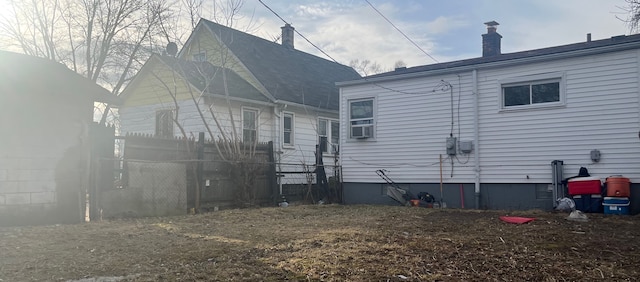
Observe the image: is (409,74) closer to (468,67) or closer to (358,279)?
(468,67)

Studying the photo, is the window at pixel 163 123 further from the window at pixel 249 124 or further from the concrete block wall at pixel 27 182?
the concrete block wall at pixel 27 182

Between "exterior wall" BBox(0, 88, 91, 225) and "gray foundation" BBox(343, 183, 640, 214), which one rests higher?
"exterior wall" BBox(0, 88, 91, 225)

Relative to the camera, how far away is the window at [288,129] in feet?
55.6

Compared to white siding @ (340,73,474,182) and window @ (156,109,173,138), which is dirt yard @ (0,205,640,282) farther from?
window @ (156,109,173,138)

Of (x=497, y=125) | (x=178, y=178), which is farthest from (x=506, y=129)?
(x=178, y=178)

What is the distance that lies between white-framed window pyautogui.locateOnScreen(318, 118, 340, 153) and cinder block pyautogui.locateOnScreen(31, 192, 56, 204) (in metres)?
10.4

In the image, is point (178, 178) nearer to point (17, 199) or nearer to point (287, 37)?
point (17, 199)

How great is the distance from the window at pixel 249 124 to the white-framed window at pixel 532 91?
302 inches

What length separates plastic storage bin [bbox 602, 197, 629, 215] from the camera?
9.95 m

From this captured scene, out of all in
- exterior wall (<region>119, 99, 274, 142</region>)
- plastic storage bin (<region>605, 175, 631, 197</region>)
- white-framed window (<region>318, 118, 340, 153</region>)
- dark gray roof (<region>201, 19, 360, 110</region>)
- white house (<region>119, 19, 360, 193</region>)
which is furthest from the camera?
white-framed window (<region>318, 118, 340, 153</region>)

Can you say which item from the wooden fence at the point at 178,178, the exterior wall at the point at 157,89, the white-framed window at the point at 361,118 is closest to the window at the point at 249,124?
the exterior wall at the point at 157,89

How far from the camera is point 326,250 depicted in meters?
6.00

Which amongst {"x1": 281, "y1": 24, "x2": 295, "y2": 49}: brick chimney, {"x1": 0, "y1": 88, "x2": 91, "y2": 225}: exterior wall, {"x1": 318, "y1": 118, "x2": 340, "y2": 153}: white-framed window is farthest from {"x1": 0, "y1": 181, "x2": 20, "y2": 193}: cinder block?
{"x1": 281, "y1": 24, "x2": 295, "y2": 49}: brick chimney

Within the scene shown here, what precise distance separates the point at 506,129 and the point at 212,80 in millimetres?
8364
